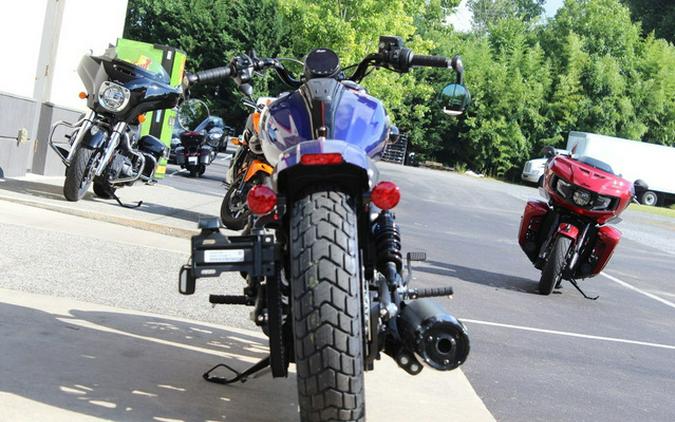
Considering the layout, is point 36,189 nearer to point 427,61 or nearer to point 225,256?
point 427,61

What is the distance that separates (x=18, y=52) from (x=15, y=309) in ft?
24.0

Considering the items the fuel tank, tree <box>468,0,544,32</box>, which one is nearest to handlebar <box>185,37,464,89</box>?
the fuel tank

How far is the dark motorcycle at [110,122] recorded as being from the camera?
1000cm

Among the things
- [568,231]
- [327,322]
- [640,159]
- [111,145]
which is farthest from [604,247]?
[640,159]

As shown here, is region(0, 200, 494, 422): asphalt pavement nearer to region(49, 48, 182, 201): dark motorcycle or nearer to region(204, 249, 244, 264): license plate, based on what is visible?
region(204, 249, 244, 264): license plate

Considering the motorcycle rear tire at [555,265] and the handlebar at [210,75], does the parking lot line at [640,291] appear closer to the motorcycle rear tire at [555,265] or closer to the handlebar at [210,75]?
the motorcycle rear tire at [555,265]

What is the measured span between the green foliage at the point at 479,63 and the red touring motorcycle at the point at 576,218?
32317mm

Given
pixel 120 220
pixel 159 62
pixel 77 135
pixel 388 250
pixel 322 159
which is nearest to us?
pixel 322 159

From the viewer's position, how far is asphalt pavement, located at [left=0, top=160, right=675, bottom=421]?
5672 millimetres

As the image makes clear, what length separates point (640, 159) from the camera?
167 feet

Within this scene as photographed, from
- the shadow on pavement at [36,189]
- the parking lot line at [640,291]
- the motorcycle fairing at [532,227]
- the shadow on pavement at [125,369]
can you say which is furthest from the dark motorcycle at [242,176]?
the parking lot line at [640,291]

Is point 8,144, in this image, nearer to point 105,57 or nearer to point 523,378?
point 105,57

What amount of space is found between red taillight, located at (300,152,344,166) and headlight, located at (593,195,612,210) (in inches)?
283

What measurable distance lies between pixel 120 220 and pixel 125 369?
4717 mm
